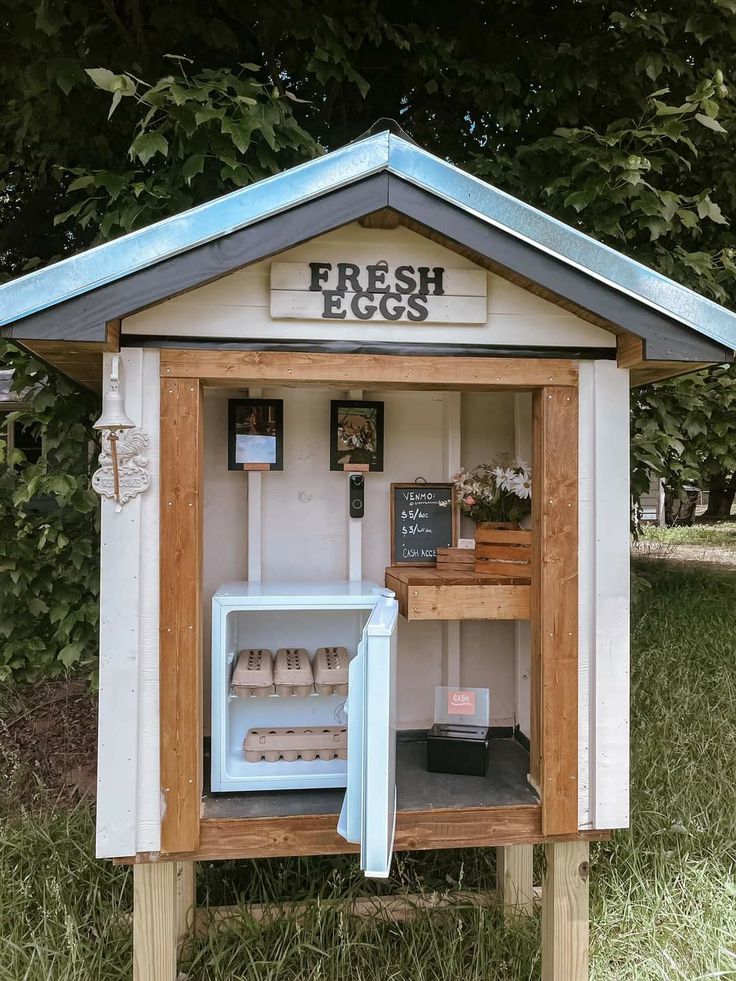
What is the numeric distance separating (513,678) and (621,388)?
1.37 meters

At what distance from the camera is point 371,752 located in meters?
1.76

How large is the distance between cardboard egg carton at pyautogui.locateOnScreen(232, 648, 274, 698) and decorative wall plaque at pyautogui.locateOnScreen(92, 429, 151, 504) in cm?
82

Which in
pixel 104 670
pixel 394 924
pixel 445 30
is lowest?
pixel 394 924

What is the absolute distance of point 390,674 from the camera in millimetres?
1858

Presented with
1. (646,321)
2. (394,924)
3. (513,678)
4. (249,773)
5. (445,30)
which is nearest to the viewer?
(646,321)

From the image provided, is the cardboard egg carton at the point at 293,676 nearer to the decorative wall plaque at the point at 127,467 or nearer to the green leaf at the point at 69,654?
the decorative wall plaque at the point at 127,467

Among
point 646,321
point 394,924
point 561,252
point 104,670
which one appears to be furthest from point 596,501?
point 394,924

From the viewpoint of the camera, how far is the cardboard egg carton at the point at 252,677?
2398 mm

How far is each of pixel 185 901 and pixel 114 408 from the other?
2.08 meters

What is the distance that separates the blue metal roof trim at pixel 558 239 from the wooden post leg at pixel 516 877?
2.20m

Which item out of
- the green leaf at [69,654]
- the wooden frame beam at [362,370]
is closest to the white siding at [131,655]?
the wooden frame beam at [362,370]

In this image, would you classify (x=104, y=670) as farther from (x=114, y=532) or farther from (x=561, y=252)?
(x=561, y=252)

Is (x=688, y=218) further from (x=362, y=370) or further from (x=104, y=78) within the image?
(x=104, y=78)

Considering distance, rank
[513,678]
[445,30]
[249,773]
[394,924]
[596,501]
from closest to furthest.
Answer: [596,501], [249,773], [394,924], [513,678], [445,30]
